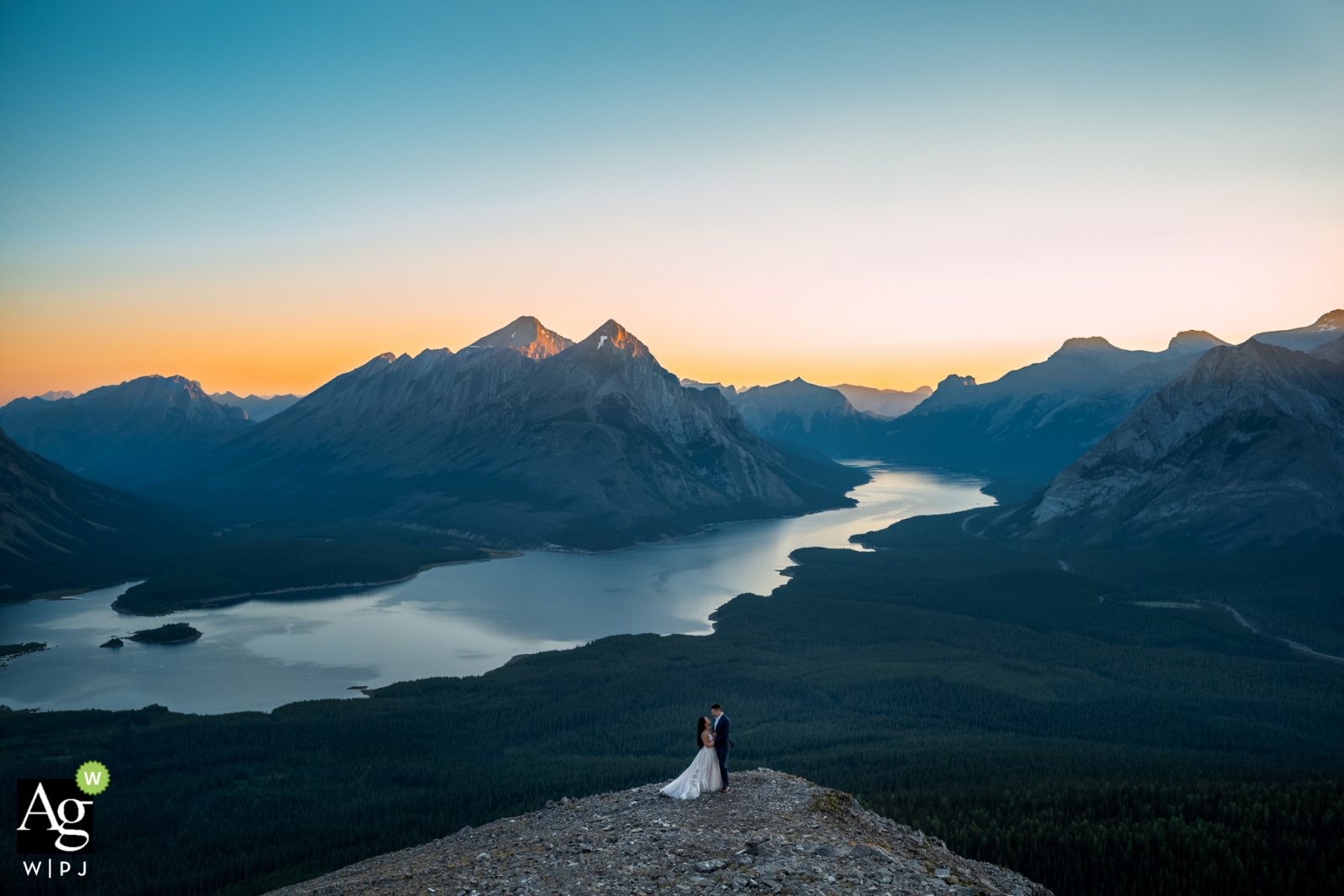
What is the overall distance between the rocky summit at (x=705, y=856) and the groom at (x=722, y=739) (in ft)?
2.81

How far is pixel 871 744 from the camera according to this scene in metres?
79.2

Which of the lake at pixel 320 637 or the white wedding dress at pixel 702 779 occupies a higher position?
the white wedding dress at pixel 702 779

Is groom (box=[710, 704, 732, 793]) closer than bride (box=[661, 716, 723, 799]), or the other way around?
groom (box=[710, 704, 732, 793])

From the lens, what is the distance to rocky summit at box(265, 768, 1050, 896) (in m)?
27.0

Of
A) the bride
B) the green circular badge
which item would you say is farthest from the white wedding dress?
the green circular badge

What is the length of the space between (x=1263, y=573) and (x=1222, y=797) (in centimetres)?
12771

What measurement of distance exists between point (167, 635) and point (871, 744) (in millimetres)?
117505

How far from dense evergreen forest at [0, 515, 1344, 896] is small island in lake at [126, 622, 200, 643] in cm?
4785

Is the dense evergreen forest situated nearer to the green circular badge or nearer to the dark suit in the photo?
the green circular badge

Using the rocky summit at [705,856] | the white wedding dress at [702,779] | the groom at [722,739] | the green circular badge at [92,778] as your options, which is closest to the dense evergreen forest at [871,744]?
the green circular badge at [92,778]

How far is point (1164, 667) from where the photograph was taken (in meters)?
108

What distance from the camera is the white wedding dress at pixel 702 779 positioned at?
3459 centimetres

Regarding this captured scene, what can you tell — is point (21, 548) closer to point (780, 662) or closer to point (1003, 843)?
point (780, 662)

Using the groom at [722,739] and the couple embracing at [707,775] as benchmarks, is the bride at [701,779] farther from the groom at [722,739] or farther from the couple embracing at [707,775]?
the groom at [722,739]
